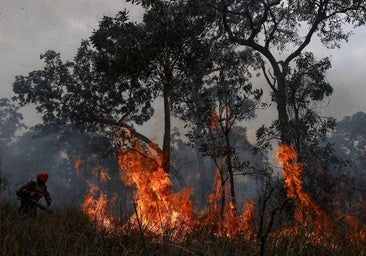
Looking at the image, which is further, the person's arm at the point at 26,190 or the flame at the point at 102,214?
the person's arm at the point at 26,190

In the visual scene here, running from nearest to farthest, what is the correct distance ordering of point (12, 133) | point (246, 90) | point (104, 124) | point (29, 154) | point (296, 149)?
point (246, 90) → point (296, 149) → point (104, 124) → point (29, 154) → point (12, 133)

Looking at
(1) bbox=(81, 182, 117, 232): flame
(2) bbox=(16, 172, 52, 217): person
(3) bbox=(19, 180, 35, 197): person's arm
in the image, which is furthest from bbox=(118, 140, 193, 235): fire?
(1) bbox=(81, 182, 117, 232): flame

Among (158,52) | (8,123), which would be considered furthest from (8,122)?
(158,52)

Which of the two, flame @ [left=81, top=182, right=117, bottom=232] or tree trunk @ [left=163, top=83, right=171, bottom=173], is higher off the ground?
tree trunk @ [left=163, top=83, right=171, bottom=173]

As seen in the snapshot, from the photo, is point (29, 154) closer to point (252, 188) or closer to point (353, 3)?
point (252, 188)

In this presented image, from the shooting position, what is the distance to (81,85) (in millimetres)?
23172

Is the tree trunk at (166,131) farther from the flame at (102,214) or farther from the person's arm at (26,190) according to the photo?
the flame at (102,214)

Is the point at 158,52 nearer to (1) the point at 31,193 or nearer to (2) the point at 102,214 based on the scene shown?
(1) the point at 31,193

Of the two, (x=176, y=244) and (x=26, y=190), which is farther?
(x=26, y=190)

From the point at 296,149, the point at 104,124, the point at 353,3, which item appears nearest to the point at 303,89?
the point at 296,149

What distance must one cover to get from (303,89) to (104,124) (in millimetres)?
10407

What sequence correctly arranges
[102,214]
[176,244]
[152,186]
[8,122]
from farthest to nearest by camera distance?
[8,122] < [152,186] < [102,214] < [176,244]

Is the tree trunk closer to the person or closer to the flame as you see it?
the person

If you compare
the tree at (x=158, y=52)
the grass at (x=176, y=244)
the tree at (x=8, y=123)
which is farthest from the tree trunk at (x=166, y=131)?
the tree at (x=8, y=123)
